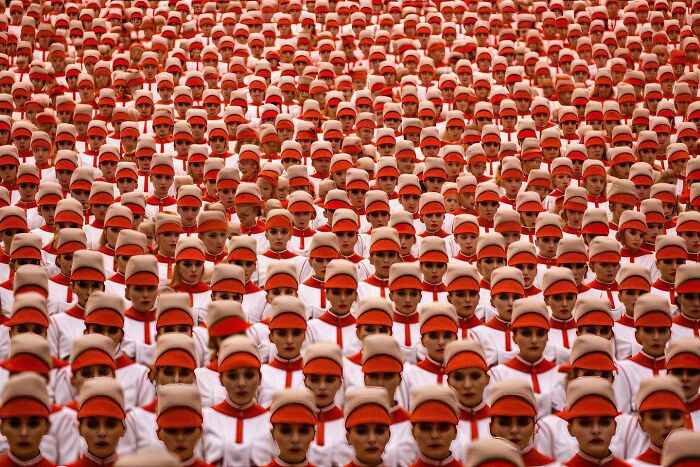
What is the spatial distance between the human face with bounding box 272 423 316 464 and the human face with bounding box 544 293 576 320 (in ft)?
8.79

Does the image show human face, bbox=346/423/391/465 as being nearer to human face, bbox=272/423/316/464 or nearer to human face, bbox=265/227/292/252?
human face, bbox=272/423/316/464

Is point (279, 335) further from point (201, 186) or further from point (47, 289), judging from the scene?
point (201, 186)

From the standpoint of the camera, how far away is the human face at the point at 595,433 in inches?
233

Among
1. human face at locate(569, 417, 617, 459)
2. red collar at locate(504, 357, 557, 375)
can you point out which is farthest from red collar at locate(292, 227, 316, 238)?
human face at locate(569, 417, 617, 459)

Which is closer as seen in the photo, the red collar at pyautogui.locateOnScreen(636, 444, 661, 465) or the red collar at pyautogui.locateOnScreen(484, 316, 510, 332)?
the red collar at pyautogui.locateOnScreen(636, 444, 661, 465)

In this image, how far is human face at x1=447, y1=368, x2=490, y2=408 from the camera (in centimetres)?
639

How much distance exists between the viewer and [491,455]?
202 inches

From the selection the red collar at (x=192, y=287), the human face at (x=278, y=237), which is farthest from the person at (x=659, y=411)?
the red collar at (x=192, y=287)

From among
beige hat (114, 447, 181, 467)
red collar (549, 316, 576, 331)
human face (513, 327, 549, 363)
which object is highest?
red collar (549, 316, 576, 331)

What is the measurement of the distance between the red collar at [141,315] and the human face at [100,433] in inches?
64.8

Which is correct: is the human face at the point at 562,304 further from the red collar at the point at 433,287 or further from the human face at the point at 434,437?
the human face at the point at 434,437

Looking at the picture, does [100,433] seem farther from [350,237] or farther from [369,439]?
[350,237]

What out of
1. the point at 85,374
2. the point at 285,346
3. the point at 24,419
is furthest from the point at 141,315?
the point at 24,419

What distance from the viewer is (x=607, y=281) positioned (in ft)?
26.6
